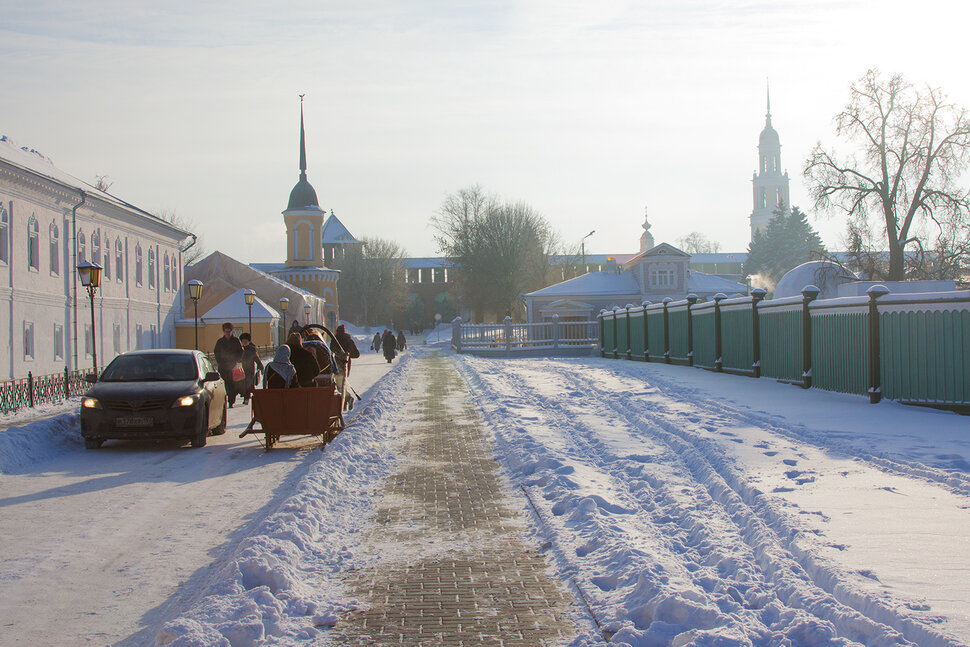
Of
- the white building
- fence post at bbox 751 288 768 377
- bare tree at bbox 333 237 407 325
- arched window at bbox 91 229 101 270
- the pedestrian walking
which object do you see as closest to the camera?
the pedestrian walking

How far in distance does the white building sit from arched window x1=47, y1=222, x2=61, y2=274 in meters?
0.03

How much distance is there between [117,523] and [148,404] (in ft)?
15.4

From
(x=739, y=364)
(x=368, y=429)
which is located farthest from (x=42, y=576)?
(x=739, y=364)

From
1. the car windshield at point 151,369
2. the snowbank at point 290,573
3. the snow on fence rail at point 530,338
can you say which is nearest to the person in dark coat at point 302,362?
the car windshield at point 151,369

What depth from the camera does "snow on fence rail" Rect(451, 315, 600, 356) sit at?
139 ft

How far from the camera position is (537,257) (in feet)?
253

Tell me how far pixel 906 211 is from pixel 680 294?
1709 cm

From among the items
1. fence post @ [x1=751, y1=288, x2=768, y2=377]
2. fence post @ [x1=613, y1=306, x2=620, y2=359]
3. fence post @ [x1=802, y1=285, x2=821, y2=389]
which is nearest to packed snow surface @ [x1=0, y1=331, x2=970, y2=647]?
fence post @ [x1=802, y1=285, x2=821, y2=389]

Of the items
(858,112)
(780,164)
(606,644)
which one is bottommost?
(606,644)

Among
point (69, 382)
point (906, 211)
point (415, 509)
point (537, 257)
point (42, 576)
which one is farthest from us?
point (537, 257)

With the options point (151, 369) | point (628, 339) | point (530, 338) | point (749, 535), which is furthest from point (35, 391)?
point (530, 338)

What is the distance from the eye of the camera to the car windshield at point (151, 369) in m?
13.2

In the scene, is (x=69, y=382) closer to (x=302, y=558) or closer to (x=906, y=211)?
(x=302, y=558)

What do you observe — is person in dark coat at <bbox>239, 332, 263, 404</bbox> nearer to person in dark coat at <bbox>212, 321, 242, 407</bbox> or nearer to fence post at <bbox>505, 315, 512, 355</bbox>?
person in dark coat at <bbox>212, 321, 242, 407</bbox>
